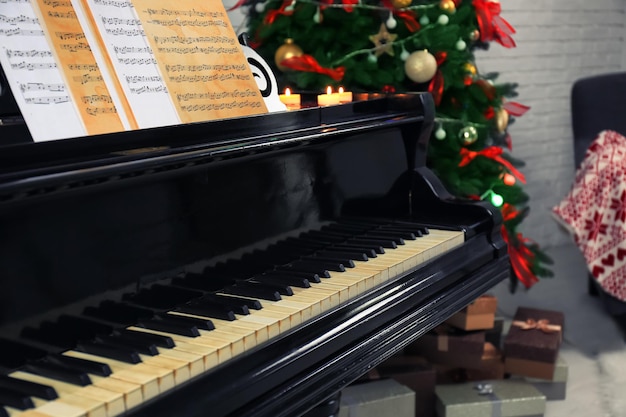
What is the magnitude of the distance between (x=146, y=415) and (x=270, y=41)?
6.58 feet

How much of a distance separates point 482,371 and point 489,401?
30 cm

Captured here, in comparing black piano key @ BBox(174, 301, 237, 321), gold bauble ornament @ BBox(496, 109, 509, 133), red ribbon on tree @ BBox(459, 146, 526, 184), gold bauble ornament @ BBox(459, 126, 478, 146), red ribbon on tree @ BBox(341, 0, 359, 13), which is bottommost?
black piano key @ BBox(174, 301, 237, 321)

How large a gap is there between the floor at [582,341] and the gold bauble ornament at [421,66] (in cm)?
127

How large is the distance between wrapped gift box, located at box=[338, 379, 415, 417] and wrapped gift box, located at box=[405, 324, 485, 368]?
42 cm

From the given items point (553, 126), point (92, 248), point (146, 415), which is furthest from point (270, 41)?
point (553, 126)

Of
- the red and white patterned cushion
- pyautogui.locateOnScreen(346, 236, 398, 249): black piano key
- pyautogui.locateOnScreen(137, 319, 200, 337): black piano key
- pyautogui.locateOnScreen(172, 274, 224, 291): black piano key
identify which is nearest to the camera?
pyautogui.locateOnScreen(137, 319, 200, 337): black piano key

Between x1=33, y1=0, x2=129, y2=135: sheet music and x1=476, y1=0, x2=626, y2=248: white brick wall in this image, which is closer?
x1=33, y1=0, x2=129, y2=135: sheet music

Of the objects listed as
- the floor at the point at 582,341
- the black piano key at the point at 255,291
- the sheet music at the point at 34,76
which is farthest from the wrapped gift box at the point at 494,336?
the sheet music at the point at 34,76

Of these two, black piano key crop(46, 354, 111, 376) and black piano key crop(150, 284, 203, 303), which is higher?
black piano key crop(150, 284, 203, 303)

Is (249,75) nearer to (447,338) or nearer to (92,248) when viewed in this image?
(92,248)

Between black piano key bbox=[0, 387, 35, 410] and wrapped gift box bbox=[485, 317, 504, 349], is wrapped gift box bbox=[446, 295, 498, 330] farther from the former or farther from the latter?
black piano key bbox=[0, 387, 35, 410]

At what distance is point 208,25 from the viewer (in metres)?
1.42

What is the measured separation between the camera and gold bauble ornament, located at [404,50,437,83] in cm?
245

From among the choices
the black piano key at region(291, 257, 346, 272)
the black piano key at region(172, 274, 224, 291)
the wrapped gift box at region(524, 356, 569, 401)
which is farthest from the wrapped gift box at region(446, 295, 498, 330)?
the black piano key at region(172, 274, 224, 291)
